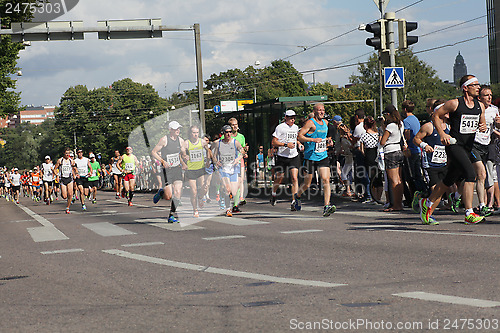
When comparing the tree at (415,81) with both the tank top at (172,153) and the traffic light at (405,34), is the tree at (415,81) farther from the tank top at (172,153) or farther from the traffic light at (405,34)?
the tank top at (172,153)

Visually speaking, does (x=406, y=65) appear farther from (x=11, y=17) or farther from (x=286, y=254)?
(x=286, y=254)

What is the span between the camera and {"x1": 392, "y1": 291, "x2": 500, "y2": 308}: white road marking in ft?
16.4

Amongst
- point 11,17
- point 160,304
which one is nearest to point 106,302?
point 160,304

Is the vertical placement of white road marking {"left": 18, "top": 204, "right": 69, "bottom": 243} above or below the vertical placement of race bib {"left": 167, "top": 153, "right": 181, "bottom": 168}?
below

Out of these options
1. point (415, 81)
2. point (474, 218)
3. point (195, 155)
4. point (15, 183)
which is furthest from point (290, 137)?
point (415, 81)

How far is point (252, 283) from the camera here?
21.5 feet

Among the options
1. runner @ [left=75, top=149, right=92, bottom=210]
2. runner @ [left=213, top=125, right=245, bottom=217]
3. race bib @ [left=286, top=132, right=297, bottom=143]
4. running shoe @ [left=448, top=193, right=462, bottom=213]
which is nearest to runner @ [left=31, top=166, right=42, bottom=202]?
runner @ [left=75, top=149, right=92, bottom=210]

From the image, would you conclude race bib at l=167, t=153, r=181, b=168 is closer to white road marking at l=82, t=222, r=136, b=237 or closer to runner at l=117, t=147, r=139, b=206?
white road marking at l=82, t=222, r=136, b=237

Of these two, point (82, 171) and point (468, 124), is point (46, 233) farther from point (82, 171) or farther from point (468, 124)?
point (82, 171)

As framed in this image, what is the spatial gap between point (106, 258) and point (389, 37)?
10.1 meters

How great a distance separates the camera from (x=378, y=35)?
55.1ft

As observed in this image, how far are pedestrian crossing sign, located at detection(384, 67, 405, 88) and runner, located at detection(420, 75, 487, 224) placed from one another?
20.6 feet

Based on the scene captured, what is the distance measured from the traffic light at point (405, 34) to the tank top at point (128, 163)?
10.9m

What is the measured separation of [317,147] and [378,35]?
4387 millimetres
